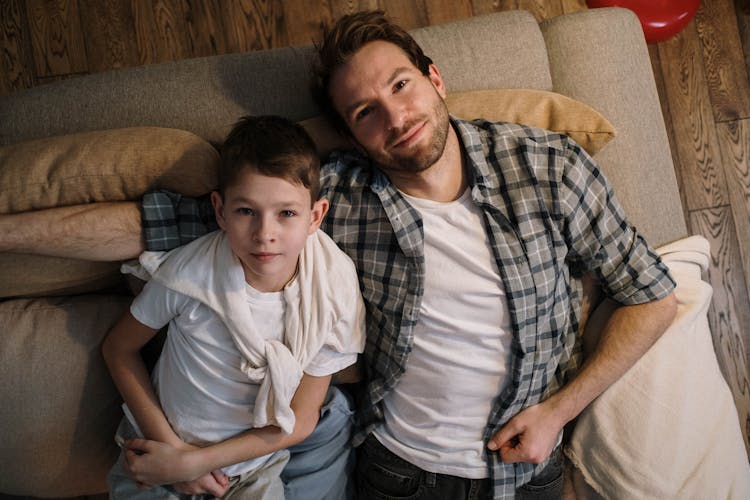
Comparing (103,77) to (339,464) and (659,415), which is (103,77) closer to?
(339,464)

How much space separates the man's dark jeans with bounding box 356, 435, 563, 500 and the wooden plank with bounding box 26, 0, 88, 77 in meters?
1.68

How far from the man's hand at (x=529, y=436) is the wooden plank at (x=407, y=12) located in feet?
4.66

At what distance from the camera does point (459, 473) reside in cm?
137

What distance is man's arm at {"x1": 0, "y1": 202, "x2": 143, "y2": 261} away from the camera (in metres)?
1.17

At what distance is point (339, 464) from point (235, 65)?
113 cm

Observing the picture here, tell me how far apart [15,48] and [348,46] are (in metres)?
1.39

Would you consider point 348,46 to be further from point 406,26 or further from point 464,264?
point 406,26

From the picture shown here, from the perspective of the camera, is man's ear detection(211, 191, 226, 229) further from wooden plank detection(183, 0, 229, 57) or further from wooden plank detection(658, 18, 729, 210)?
wooden plank detection(658, 18, 729, 210)

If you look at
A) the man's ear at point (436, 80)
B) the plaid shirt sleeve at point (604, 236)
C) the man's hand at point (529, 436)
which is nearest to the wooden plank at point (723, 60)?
the plaid shirt sleeve at point (604, 236)

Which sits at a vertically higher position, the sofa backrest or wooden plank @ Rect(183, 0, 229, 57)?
wooden plank @ Rect(183, 0, 229, 57)

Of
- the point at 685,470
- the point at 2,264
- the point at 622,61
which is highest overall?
the point at 622,61

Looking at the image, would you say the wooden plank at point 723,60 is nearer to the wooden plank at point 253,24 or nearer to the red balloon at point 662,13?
the red balloon at point 662,13

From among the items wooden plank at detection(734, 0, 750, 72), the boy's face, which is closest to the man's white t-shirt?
the boy's face

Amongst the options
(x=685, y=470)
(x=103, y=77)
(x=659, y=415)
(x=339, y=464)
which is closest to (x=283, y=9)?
(x=103, y=77)
